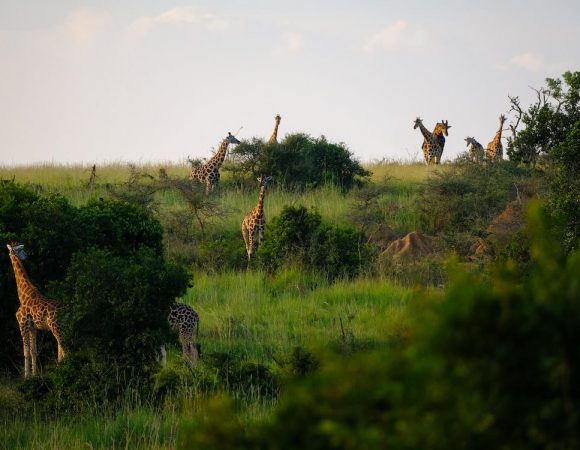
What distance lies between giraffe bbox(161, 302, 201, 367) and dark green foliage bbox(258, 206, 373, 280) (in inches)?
230

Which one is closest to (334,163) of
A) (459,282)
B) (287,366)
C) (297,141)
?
(297,141)

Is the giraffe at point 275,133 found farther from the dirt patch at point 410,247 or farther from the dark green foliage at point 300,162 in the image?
the dirt patch at point 410,247

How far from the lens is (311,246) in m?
17.9

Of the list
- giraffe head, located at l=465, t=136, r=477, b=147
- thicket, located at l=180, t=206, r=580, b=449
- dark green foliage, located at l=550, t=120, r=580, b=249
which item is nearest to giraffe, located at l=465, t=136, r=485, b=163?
giraffe head, located at l=465, t=136, r=477, b=147

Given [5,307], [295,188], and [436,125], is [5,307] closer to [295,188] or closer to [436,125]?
[295,188]

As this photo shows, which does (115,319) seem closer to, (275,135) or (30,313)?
(30,313)

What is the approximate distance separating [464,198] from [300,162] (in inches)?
238

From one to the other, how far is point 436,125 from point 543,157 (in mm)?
11238

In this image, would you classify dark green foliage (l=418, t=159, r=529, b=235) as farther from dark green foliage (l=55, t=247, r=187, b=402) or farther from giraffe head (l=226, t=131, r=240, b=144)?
dark green foliage (l=55, t=247, r=187, b=402)

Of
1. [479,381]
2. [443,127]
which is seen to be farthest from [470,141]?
[479,381]

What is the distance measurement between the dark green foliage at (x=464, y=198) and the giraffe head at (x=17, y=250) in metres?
10.8

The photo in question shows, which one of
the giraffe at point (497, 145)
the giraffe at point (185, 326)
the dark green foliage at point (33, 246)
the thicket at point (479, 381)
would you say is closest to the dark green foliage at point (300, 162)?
the giraffe at point (497, 145)

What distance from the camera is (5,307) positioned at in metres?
12.9

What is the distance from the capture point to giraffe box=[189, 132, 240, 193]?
81.7 ft
